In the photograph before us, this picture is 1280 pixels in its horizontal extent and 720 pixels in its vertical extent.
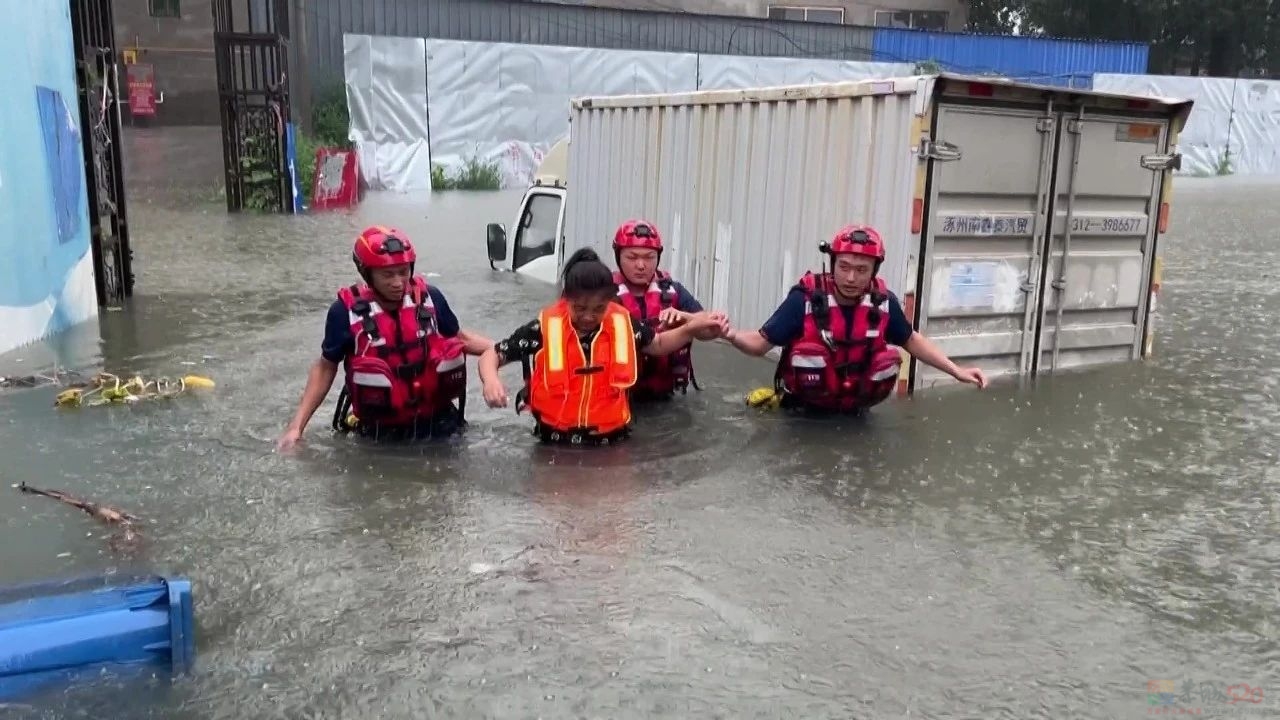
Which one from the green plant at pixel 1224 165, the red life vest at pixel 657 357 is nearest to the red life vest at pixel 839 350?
the red life vest at pixel 657 357

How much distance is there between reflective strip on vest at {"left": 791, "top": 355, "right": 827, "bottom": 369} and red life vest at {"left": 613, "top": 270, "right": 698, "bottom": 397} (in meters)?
0.61

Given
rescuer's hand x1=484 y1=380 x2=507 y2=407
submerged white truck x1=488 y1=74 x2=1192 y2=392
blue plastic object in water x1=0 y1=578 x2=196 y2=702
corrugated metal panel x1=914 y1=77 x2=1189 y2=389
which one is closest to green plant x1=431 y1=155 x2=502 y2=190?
submerged white truck x1=488 y1=74 x2=1192 y2=392

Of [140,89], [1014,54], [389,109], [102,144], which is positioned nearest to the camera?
[102,144]

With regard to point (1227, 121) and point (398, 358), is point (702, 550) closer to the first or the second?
point (398, 358)

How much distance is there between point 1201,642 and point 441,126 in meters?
23.3

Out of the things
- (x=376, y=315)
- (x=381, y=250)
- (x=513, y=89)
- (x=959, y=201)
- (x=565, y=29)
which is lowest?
(x=376, y=315)

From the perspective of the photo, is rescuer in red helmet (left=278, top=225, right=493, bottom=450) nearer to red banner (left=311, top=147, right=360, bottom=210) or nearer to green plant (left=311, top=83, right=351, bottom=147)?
red banner (left=311, top=147, right=360, bottom=210)

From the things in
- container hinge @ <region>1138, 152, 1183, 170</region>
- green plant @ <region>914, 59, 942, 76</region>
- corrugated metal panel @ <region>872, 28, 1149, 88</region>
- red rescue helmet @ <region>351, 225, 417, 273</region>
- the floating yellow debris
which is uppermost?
corrugated metal panel @ <region>872, 28, 1149, 88</region>

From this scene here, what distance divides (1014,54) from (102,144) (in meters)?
29.9

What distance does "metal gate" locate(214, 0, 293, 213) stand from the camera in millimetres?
19391

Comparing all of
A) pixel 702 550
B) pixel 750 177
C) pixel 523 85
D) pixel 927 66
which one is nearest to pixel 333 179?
pixel 523 85

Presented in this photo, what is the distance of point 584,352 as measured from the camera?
524cm

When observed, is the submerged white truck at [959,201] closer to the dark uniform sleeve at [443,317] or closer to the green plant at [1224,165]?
the dark uniform sleeve at [443,317]

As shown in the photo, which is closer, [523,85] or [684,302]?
[684,302]
